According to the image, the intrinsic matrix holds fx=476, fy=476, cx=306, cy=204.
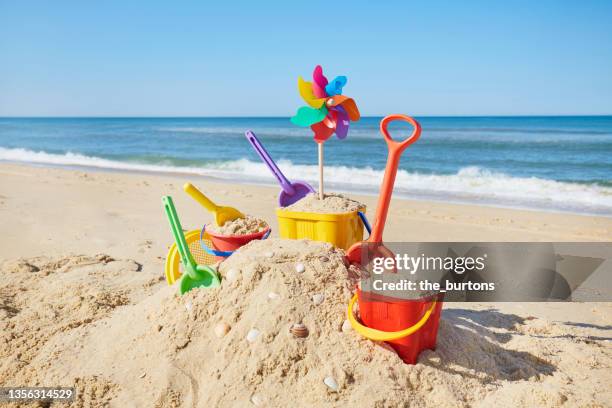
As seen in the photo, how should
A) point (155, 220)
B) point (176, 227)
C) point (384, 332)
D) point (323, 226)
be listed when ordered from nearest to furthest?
point (384, 332)
point (176, 227)
point (323, 226)
point (155, 220)

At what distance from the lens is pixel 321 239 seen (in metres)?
2.74

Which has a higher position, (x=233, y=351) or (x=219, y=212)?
(x=219, y=212)

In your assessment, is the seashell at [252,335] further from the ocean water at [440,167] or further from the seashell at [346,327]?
the ocean water at [440,167]

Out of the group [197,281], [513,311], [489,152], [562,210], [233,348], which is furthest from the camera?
[489,152]

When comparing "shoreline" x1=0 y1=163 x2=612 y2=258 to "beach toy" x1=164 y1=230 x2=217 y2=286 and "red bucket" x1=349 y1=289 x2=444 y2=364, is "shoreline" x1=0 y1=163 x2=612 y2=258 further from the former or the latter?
"red bucket" x1=349 y1=289 x2=444 y2=364

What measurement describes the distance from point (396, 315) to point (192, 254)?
1700mm

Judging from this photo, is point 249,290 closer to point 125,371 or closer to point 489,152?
point 125,371

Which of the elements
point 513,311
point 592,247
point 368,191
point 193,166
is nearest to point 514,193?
point 368,191

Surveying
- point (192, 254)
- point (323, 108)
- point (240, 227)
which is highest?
point (323, 108)

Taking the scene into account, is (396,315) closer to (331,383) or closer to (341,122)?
(331,383)

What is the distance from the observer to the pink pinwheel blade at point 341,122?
2.86 m

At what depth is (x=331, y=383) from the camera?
2.10 metres

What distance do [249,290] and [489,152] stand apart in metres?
20.0

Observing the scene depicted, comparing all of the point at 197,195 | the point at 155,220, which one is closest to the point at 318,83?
the point at 197,195
